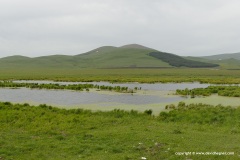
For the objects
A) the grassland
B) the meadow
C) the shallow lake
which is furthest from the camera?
the grassland

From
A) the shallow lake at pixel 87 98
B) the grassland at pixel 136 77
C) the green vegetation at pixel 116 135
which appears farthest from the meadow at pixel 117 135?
the grassland at pixel 136 77

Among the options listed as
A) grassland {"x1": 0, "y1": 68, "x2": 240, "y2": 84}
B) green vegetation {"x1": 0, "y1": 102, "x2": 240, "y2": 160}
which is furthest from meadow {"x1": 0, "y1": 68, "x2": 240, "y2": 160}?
grassland {"x1": 0, "y1": 68, "x2": 240, "y2": 84}

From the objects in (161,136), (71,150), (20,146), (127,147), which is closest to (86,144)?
(71,150)

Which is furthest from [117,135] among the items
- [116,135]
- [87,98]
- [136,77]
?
[136,77]

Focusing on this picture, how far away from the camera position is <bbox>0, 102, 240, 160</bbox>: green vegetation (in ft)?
45.4

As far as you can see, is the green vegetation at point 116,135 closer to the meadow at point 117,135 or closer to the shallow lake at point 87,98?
the meadow at point 117,135

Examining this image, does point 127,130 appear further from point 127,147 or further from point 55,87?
point 55,87

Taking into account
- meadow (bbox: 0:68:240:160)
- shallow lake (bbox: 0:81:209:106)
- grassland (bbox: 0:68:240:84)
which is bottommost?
meadow (bbox: 0:68:240:160)

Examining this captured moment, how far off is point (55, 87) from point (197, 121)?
41.9m

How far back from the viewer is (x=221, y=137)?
16.8 m

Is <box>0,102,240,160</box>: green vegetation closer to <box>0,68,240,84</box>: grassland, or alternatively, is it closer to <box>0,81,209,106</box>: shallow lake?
<box>0,81,209,106</box>: shallow lake

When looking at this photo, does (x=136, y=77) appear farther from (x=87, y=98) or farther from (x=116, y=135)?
(x=116, y=135)

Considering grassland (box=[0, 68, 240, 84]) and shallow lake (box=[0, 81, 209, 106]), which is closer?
shallow lake (box=[0, 81, 209, 106])

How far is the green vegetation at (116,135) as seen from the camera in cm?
1384
